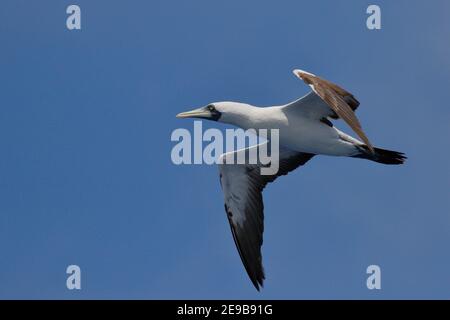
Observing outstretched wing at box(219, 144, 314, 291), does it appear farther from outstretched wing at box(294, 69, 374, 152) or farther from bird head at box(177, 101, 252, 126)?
outstretched wing at box(294, 69, 374, 152)

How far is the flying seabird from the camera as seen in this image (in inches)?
765

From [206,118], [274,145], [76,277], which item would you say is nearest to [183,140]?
[206,118]

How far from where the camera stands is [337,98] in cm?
1873

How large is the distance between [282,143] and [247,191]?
2408 mm

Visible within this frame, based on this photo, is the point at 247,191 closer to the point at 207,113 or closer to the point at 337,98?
the point at 207,113

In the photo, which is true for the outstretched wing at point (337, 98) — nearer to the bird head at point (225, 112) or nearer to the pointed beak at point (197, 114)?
the bird head at point (225, 112)

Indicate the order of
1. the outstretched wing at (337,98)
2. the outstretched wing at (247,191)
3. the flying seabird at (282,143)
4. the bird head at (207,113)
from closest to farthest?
the outstretched wing at (337,98) → the flying seabird at (282,143) → the bird head at (207,113) → the outstretched wing at (247,191)

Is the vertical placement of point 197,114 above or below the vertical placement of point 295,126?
above

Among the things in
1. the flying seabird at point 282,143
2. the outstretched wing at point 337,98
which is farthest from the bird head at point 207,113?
the outstretched wing at point 337,98

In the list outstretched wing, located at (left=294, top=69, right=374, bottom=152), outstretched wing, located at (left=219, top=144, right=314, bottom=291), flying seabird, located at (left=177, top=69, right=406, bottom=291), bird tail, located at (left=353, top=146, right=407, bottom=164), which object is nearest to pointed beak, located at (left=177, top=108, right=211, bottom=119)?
flying seabird, located at (left=177, top=69, right=406, bottom=291)

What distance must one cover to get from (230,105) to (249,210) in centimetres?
324

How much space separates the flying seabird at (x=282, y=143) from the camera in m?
19.4

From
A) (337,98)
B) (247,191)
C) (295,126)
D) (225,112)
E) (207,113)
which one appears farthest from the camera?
(247,191)

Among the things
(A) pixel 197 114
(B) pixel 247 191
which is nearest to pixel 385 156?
(B) pixel 247 191
